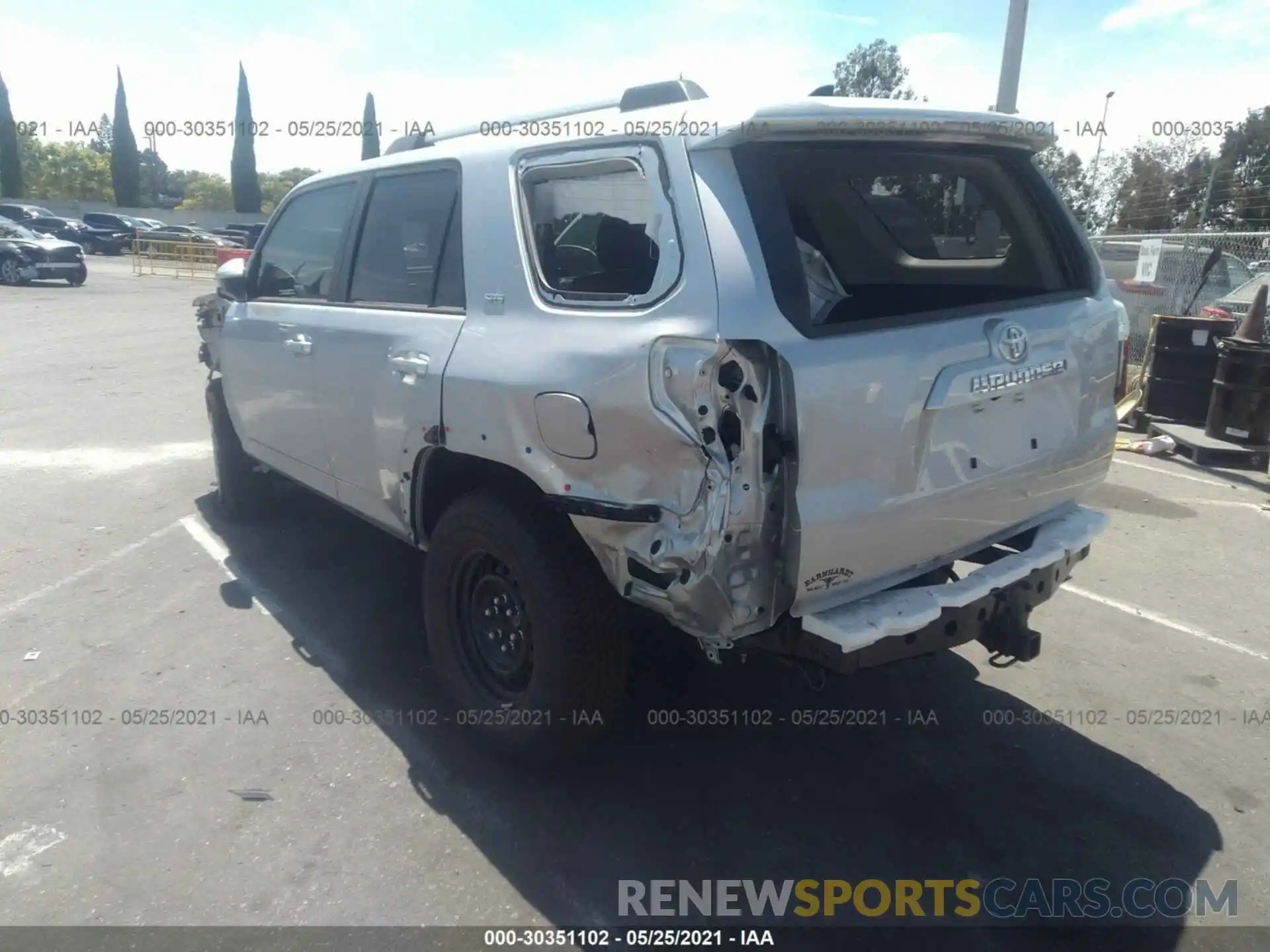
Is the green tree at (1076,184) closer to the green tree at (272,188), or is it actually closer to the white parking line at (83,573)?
the white parking line at (83,573)

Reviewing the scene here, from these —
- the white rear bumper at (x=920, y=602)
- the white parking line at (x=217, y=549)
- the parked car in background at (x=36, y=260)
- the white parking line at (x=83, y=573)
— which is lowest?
the white parking line at (x=83, y=573)

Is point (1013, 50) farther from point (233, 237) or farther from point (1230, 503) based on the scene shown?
point (233, 237)

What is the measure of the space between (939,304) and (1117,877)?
6.22ft

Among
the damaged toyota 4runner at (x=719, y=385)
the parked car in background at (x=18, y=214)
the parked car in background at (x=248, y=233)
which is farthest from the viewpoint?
the parked car in background at (x=248, y=233)

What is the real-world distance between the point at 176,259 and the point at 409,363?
113ft

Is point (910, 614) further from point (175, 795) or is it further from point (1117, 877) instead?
point (175, 795)

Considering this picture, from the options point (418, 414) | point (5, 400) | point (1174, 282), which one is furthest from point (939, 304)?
point (1174, 282)

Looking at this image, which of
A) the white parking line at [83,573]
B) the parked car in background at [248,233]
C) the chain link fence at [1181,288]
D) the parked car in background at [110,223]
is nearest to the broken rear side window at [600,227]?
the white parking line at [83,573]

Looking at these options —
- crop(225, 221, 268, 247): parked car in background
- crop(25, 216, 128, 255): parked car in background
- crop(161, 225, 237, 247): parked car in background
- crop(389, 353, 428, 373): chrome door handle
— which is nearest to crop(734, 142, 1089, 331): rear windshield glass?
crop(389, 353, 428, 373): chrome door handle

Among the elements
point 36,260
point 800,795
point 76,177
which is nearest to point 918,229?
point 800,795

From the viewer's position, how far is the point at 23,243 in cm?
2403

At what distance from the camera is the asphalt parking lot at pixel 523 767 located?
294 cm

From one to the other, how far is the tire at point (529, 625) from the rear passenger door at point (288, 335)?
127 centimetres

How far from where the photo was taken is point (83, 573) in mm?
5309
